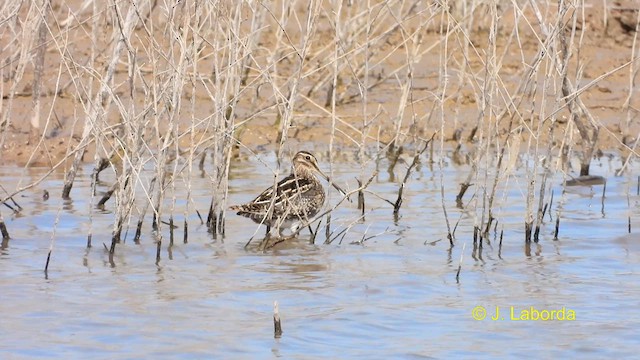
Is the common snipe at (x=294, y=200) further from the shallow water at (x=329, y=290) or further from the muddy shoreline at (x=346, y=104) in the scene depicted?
the muddy shoreline at (x=346, y=104)

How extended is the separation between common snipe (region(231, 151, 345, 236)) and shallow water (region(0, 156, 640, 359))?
6.6 inches

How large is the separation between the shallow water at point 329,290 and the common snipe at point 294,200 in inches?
6.6

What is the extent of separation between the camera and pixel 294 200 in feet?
27.2

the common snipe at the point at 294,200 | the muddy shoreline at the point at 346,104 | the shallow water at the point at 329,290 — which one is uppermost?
the muddy shoreline at the point at 346,104

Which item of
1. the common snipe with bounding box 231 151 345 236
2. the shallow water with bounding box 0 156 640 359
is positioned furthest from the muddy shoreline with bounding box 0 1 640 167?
the shallow water with bounding box 0 156 640 359

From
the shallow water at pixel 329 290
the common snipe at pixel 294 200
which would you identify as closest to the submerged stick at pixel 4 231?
the shallow water at pixel 329 290

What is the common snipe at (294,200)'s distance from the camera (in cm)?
803

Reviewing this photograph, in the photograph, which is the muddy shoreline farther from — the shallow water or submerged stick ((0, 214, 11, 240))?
submerged stick ((0, 214, 11, 240))

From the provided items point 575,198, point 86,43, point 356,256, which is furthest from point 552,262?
point 86,43

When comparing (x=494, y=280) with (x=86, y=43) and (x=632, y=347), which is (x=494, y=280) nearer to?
(x=632, y=347)

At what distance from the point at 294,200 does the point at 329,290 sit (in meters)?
1.75

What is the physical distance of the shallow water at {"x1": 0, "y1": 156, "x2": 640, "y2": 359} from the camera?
18.5ft

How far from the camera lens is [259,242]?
25.8 ft

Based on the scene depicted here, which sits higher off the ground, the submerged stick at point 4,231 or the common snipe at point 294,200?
the common snipe at point 294,200
